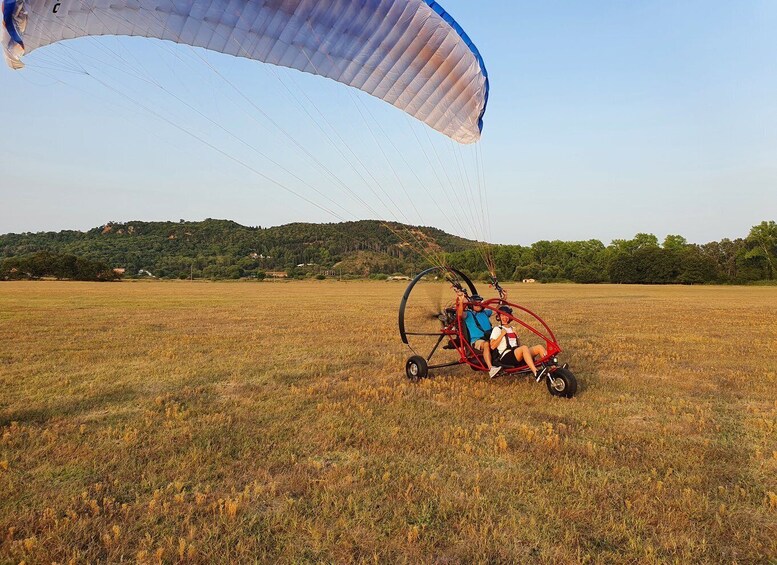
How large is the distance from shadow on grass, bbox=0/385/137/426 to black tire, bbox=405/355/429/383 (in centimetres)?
430

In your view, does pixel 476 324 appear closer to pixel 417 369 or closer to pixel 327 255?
pixel 417 369

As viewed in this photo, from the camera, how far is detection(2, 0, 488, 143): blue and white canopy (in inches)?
262

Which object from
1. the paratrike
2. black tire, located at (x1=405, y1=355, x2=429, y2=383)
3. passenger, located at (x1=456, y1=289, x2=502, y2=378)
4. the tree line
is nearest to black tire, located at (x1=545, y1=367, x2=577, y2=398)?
the paratrike

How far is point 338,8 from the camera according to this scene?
755 centimetres

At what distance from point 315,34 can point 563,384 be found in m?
6.54

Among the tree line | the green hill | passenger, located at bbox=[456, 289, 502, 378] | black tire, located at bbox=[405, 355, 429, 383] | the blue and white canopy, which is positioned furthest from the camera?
the green hill

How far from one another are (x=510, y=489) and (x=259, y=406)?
3786 mm

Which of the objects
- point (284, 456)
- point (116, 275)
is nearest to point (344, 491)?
point (284, 456)

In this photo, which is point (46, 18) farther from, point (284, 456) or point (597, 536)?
point (597, 536)

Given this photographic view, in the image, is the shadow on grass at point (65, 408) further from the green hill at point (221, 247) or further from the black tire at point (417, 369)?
the green hill at point (221, 247)

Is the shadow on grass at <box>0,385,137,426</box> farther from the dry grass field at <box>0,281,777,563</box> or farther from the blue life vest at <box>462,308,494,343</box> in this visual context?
the blue life vest at <box>462,308,494,343</box>

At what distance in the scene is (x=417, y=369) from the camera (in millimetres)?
8719

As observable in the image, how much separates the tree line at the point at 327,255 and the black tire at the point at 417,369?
169 ft

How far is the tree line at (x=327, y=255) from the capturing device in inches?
3297
